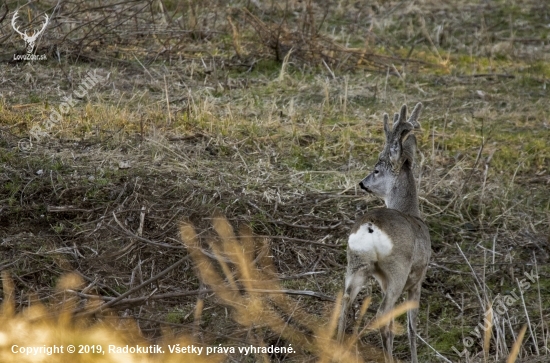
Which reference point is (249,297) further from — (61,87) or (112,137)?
(61,87)

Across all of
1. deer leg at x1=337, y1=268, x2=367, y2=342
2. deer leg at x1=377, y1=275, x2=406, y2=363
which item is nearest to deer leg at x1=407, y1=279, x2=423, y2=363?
deer leg at x1=377, y1=275, x2=406, y2=363

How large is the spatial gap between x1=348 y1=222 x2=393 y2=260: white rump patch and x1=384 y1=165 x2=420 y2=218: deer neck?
1.00 meters

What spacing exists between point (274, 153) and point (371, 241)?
2.98m

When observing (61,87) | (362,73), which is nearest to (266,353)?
(61,87)

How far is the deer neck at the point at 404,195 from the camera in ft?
20.6

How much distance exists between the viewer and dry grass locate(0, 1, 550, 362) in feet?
20.7

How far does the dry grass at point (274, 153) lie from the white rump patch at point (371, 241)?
1.95 ft

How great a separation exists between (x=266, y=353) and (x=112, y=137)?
3.11 meters

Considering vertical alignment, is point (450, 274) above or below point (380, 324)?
below

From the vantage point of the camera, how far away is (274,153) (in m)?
8.12

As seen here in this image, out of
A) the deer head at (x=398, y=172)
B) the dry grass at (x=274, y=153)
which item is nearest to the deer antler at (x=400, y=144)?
the deer head at (x=398, y=172)

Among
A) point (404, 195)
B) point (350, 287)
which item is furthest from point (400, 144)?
point (350, 287)

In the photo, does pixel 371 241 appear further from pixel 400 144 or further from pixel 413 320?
pixel 400 144

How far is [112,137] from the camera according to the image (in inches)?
313
